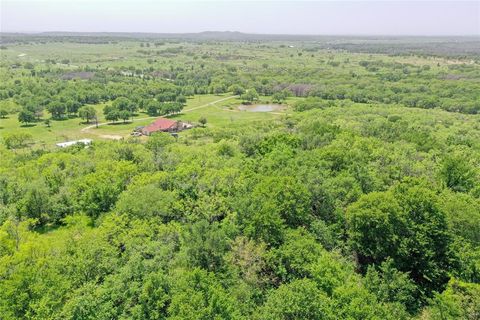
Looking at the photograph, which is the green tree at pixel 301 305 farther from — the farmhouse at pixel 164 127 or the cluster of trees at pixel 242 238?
the farmhouse at pixel 164 127

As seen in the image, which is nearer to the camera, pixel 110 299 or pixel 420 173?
pixel 110 299

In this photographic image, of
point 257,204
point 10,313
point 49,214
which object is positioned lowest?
point 49,214

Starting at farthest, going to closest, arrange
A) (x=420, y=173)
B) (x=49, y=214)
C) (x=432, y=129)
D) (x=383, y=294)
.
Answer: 1. (x=432, y=129)
2. (x=420, y=173)
3. (x=49, y=214)
4. (x=383, y=294)

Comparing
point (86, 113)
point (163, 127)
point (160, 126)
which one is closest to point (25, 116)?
point (86, 113)

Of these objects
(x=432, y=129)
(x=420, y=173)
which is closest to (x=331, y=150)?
(x=420, y=173)

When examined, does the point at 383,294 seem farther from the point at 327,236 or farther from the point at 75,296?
the point at 75,296

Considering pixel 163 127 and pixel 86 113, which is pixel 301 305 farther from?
pixel 86 113
